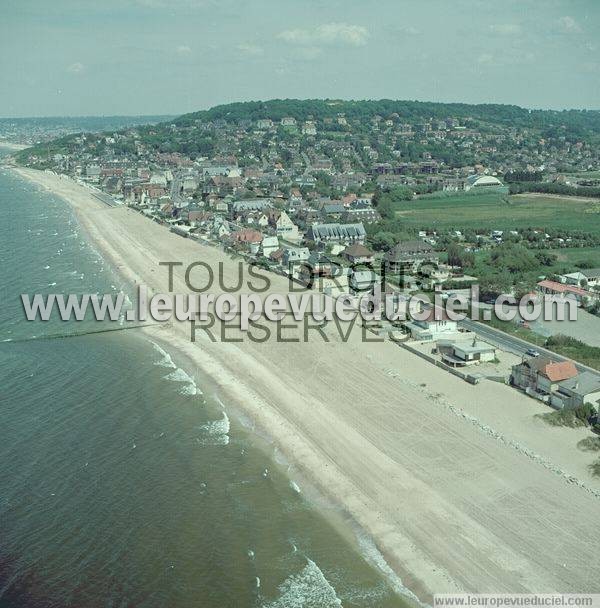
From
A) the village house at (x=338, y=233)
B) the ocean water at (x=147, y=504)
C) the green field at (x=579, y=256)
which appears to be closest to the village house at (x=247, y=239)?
the village house at (x=338, y=233)

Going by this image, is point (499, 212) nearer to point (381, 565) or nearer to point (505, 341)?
point (505, 341)

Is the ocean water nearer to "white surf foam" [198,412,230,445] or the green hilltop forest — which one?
"white surf foam" [198,412,230,445]

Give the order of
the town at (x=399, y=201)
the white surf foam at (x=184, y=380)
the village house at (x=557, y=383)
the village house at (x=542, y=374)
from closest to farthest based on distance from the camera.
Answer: the village house at (x=557, y=383), the village house at (x=542, y=374), the white surf foam at (x=184, y=380), the town at (x=399, y=201)

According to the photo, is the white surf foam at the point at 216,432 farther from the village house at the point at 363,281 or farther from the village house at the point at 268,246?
the village house at the point at 268,246

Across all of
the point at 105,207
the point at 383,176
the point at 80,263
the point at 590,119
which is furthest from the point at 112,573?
the point at 590,119

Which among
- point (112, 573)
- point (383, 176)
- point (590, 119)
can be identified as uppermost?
point (590, 119)

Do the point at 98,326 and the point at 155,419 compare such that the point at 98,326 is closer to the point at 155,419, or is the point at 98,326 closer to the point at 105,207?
the point at 155,419

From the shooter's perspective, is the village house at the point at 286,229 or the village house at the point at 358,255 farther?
the village house at the point at 286,229
